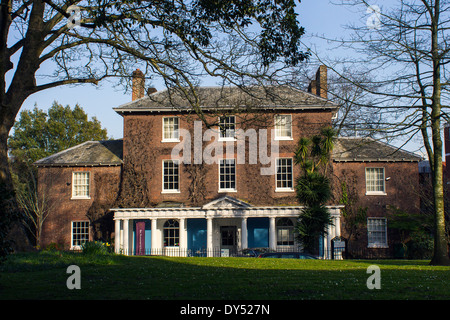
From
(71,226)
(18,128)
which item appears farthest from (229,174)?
(18,128)

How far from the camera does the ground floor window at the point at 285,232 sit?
110 ft

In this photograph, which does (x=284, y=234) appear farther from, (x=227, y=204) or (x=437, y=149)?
(x=437, y=149)

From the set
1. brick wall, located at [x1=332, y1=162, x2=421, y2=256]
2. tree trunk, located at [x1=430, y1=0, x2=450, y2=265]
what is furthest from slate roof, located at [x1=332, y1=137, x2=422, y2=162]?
tree trunk, located at [x1=430, y1=0, x2=450, y2=265]

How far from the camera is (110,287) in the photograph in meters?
10.4

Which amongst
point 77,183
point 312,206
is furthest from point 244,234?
point 77,183

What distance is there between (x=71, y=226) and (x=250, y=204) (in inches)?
495

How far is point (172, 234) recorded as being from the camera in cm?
3400

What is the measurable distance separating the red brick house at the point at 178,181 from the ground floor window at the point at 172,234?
0.07 meters

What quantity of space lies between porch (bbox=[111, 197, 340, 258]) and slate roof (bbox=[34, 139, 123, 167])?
157 inches

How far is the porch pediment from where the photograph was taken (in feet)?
104

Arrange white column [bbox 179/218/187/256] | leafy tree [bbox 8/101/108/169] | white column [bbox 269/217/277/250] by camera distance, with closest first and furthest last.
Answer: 1. white column [bbox 269/217/277/250]
2. white column [bbox 179/218/187/256]
3. leafy tree [bbox 8/101/108/169]

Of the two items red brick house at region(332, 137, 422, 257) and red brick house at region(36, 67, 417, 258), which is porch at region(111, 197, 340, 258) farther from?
red brick house at region(332, 137, 422, 257)

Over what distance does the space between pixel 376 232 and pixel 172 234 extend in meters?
14.1
